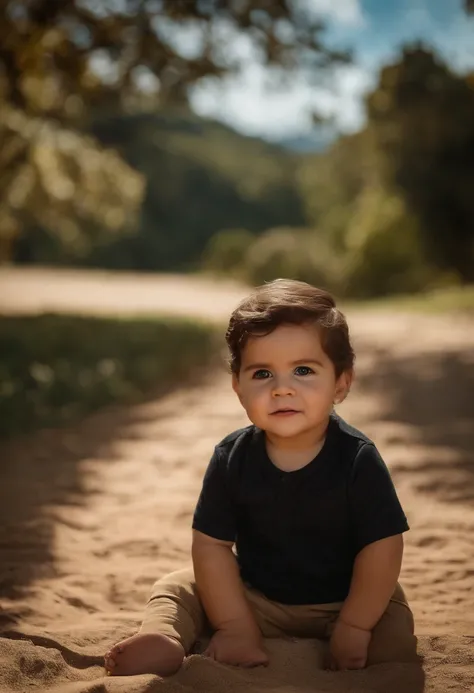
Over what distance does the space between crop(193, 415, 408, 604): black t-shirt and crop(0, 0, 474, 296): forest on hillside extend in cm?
743

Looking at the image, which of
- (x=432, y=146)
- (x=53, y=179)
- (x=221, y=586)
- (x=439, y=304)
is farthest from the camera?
(x=432, y=146)

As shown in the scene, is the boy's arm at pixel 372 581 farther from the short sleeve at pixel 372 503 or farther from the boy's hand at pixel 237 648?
the boy's hand at pixel 237 648

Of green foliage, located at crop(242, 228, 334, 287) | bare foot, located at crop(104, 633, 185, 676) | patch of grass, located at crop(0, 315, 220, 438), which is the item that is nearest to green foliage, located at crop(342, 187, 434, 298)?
green foliage, located at crop(242, 228, 334, 287)

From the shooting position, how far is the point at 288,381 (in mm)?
2180

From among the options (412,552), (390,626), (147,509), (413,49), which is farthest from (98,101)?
(390,626)

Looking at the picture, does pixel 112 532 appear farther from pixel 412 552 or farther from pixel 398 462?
pixel 398 462

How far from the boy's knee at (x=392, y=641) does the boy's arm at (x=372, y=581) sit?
74 mm

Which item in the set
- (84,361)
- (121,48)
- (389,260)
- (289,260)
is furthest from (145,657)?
(289,260)

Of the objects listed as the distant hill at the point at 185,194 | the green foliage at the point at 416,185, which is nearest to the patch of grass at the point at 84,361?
the green foliage at the point at 416,185

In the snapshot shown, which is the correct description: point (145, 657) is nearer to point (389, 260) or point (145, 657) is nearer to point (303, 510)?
point (303, 510)

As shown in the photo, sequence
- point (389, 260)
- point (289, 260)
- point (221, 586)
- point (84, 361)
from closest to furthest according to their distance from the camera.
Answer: point (221, 586), point (84, 361), point (389, 260), point (289, 260)

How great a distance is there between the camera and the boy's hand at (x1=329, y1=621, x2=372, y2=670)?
218cm

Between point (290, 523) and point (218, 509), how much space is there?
218 millimetres

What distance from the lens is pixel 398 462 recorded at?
452 cm
